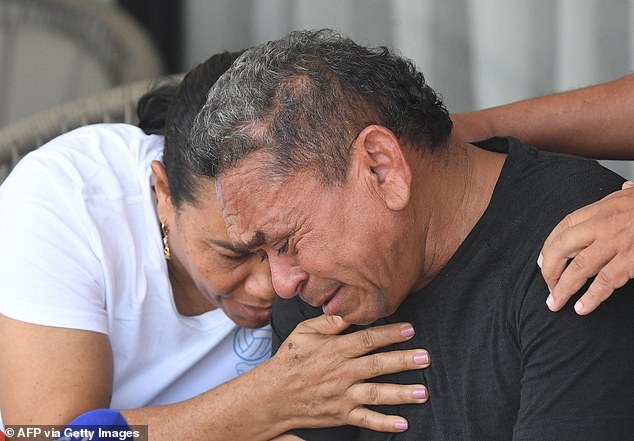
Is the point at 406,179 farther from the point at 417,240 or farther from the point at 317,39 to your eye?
the point at 317,39

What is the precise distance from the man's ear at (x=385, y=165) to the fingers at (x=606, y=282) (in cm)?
27

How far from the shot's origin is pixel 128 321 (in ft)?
6.60

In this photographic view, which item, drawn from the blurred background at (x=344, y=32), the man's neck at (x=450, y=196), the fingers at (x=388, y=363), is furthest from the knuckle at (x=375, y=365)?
the blurred background at (x=344, y=32)

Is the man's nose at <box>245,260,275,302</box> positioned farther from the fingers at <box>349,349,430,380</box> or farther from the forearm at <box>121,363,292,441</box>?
the fingers at <box>349,349,430,380</box>

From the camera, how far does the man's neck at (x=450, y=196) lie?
61.7 inches

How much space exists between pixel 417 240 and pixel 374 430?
341 millimetres

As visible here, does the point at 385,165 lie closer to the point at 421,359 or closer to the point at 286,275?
the point at 286,275

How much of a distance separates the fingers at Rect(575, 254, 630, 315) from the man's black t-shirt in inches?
1.6

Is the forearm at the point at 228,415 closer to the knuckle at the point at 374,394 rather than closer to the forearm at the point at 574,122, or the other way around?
the knuckle at the point at 374,394

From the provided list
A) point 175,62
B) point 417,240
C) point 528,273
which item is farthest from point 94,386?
point 175,62

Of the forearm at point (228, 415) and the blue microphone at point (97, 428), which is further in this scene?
the forearm at point (228, 415)

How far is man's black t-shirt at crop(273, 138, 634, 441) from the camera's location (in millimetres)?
1383

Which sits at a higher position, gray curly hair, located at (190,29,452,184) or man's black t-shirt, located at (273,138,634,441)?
gray curly hair, located at (190,29,452,184)

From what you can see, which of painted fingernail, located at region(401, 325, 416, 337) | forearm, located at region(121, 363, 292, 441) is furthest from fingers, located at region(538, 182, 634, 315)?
forearm, located at region(121, 363, 292, 441)
